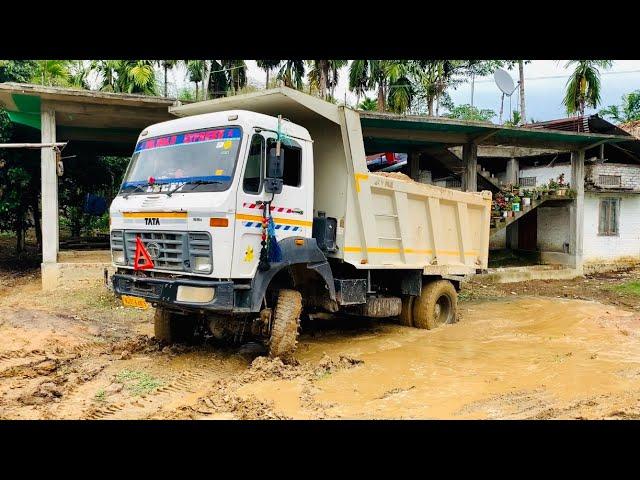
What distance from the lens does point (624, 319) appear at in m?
9.12

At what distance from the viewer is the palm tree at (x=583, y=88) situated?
22141mm

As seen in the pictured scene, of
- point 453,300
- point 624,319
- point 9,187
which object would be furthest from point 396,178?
point 9,187

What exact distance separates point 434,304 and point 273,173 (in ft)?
13.6

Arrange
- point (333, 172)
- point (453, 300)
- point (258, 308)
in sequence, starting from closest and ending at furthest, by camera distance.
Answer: point (258, 308)
point (333, 172)
point (453, 300)

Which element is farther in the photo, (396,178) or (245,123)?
(396,178)

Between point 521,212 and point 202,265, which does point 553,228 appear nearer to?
point 521,212

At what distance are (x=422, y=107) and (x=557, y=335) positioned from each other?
23.5m

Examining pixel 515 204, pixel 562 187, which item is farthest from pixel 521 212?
pixel 562 187

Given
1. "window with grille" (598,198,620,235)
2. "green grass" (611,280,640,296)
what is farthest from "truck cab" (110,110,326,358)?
"window with grille" (598,198,620,235)

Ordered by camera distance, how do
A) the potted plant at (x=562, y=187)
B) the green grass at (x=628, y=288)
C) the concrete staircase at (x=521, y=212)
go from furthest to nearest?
the potted plant at (x=562, y=187)
the concrete staircase at (x=521, y=212)
the green grass at (x=628, y=288)

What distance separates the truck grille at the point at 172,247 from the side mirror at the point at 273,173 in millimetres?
825

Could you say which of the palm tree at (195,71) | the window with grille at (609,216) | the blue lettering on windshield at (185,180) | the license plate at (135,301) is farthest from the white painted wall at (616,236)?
the palm tree at (195,71)

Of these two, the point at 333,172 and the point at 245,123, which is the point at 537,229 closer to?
the point at 333,172

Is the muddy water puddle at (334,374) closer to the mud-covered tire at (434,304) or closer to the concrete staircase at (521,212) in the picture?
the mud-covered tire at (434,304)
